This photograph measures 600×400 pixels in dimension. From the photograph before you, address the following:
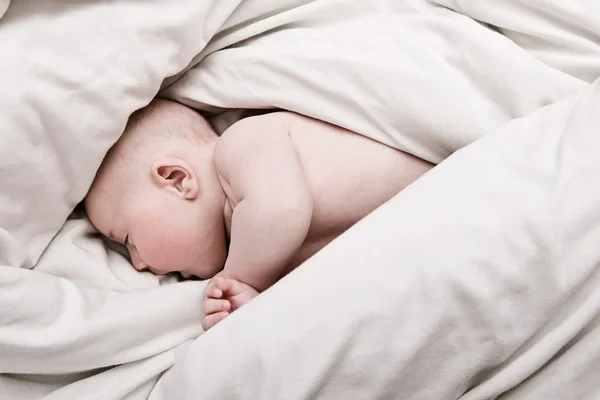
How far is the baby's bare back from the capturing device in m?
0.83

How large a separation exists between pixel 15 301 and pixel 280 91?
1.45ft

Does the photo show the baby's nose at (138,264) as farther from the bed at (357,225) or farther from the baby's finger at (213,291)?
the baby's finger at (213,291)

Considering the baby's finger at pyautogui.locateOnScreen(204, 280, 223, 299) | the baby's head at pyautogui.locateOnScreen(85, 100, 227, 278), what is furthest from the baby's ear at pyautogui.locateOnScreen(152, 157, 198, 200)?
the baby's finger at pyautogui.locateOnScreen(204, 280, 223, 299)

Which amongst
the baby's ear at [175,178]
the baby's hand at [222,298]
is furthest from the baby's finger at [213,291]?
the baby's ear at [175,178]

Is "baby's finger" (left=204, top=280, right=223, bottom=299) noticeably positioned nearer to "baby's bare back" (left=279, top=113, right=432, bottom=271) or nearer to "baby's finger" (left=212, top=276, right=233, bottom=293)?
"baby's finger" (left=212, top=276, right=233, bottom=293)

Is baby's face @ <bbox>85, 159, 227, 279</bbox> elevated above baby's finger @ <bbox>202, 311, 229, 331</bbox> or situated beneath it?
elevated above

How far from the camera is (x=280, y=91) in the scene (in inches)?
33.8

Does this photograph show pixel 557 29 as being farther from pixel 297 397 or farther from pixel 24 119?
pixel 24 119

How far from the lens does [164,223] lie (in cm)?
85

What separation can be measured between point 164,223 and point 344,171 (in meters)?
0.26

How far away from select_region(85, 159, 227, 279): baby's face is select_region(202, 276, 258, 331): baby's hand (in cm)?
7

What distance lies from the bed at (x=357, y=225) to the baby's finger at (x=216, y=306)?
0.05 metres

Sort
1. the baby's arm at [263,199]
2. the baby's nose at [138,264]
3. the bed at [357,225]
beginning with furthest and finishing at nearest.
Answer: the baby's nose at [138,264]
the baby's arm at [263,199]
the bed at [357,225]

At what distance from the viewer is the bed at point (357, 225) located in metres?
0.67
